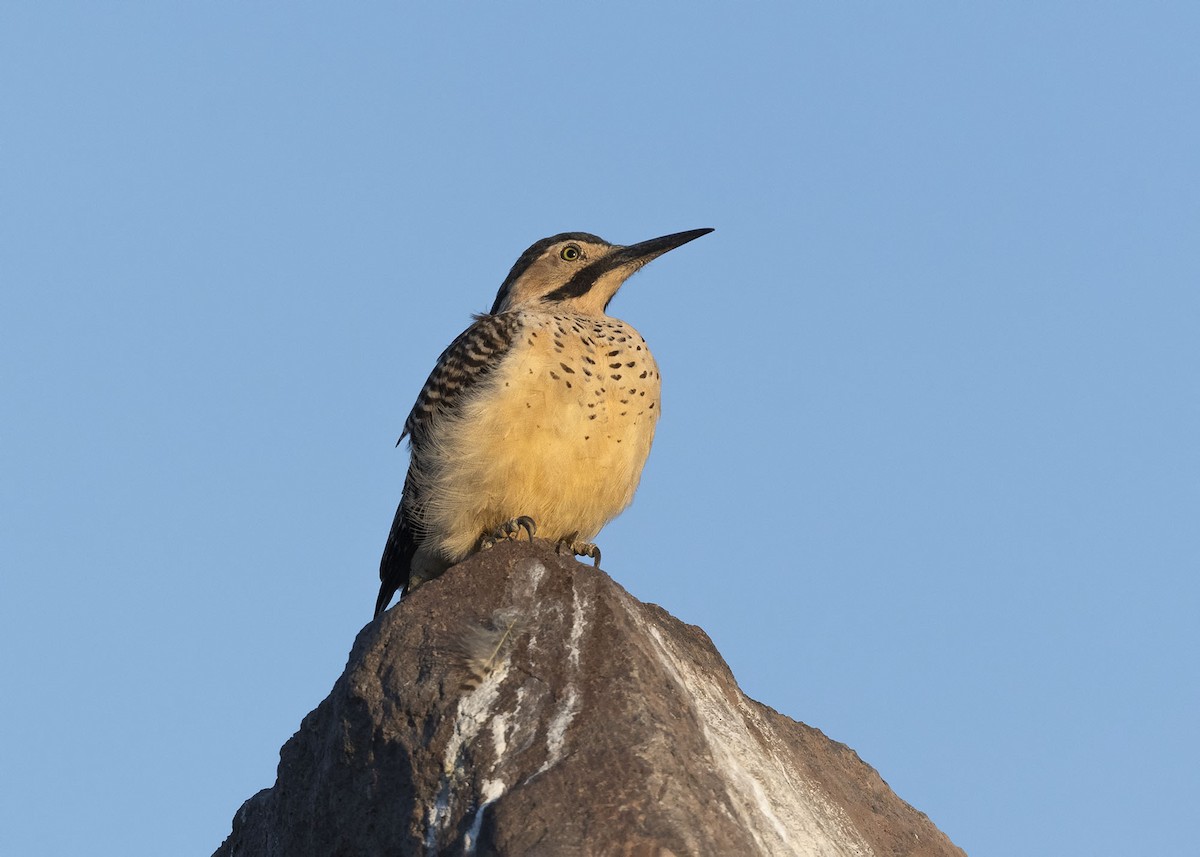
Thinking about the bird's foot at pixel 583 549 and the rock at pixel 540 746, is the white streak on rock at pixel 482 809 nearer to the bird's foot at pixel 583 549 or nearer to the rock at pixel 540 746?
the rock at pixel 540 746

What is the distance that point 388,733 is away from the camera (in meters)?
7.81

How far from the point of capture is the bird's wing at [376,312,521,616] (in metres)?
10.1

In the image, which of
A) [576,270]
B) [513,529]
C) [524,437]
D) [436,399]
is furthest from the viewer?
[576,270]

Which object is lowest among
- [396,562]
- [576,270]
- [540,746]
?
[540,746]

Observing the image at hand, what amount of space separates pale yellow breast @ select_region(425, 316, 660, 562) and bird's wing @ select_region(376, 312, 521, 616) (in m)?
0.17

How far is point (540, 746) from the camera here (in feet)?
24.4

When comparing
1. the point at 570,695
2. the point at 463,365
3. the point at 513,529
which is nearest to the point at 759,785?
the point at 570,695

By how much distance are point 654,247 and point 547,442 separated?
259 cm

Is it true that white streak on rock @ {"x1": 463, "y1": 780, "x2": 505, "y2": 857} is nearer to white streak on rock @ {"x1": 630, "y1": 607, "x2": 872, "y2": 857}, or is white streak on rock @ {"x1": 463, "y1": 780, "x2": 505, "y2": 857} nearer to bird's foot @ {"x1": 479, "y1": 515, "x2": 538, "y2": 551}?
white streak on rock @ {"x1": 630, "y1": 607, "x2": 872, "y2": 857}

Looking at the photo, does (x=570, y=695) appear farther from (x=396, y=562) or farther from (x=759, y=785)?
(x=396, y=562)

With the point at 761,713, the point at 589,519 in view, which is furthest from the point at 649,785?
the point at 589,519

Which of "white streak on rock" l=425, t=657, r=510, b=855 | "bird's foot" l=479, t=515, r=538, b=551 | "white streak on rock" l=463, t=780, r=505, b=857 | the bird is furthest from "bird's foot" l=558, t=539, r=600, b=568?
"white streak on rock" l=463, t=780, r=505, b=857

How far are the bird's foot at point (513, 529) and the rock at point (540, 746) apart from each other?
3.26 ft

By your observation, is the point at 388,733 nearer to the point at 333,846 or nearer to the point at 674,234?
the point at 333,846
